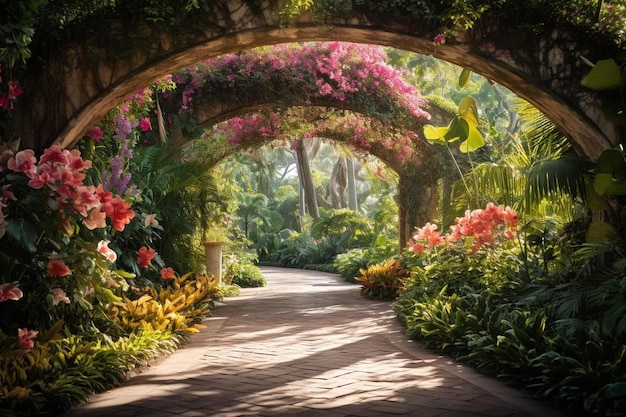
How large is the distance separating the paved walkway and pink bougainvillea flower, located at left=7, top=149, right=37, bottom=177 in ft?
5.21

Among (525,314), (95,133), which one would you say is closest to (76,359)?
(95,133)

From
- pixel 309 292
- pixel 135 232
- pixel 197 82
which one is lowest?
pixel 309 292

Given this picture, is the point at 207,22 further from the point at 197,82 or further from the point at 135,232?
the point at 197,82

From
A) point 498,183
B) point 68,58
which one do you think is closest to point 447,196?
point 498,183

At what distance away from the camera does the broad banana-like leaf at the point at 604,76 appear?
17.4 ft

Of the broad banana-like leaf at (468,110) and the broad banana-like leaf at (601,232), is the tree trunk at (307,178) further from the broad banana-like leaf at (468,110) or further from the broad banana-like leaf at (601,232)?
the broad banana-like leaf at (601,232)

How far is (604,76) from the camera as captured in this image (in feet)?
17.5

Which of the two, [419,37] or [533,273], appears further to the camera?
[533,273]

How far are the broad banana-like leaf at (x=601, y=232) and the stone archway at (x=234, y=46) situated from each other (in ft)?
1.92

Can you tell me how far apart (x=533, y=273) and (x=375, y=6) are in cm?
297

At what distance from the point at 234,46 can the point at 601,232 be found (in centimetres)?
351

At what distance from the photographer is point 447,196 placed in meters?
12.9

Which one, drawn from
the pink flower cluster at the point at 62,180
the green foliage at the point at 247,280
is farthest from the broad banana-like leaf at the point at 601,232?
the green foliage at the point at 247,280

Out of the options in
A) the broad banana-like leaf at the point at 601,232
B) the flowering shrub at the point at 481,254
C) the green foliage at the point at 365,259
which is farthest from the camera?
the green foliage at the point at 365,259
